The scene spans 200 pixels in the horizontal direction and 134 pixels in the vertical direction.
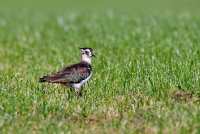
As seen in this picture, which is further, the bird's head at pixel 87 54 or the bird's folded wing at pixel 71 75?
the bird's head at pixel 87 54

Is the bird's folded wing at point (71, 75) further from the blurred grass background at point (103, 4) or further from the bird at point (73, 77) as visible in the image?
the blurred grass background at point (103, 4)

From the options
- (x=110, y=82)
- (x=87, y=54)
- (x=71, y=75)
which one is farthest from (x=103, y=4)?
(x=71, y=75)

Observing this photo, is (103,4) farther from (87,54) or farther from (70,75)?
(70,75)

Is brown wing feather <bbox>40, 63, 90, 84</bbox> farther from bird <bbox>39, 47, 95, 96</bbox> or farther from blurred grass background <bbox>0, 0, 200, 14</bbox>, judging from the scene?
blurred grass background <bbox>0, 0, 200, 14</bbox>

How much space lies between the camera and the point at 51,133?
9508 millimetres

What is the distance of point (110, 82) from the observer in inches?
500

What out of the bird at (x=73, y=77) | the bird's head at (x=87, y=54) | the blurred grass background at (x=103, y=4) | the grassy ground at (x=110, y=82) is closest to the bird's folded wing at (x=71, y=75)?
the bird at (x=73, y=77)

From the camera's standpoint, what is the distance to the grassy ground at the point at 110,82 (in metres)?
9.93

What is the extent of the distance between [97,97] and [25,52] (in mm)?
7279

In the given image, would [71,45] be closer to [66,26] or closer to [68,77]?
[66,26]

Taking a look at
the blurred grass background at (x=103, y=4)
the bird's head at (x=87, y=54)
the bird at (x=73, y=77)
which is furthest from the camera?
the blurred grass background at (x=103, y=4)

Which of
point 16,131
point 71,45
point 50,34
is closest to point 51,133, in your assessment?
point 16,131

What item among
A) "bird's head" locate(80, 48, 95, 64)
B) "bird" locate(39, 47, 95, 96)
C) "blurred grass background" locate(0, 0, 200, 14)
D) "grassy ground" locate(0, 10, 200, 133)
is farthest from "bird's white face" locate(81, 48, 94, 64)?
"blurred grass background" locate(0, 0, 200, 14)

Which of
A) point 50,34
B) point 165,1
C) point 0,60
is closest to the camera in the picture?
point 0,60
